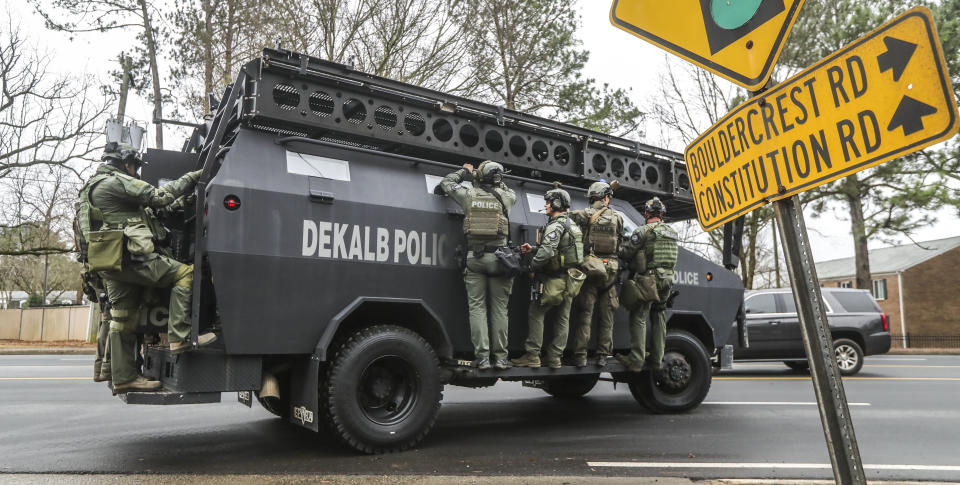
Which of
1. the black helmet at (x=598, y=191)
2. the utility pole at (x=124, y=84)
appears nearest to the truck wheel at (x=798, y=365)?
the black helmet at (x=598, y=191)

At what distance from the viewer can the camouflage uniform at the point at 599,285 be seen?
20.3 ft

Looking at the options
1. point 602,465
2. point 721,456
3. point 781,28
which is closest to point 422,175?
point 602,465

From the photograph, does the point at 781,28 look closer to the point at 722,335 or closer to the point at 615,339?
the point at 615,339

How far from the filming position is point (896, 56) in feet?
5.68

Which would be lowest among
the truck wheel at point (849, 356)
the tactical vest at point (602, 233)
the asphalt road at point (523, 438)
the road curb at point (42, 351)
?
the asphalt road at point (523, 438)

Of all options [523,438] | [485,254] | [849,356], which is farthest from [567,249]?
[849,356]

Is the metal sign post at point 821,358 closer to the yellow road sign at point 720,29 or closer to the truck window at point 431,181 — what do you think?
the yellow road sign at point 720,29

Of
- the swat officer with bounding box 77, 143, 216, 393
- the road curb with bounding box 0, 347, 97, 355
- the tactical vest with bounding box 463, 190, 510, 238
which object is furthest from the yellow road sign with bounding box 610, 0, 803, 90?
the road curb with bounding box 0, 347, 97, 355

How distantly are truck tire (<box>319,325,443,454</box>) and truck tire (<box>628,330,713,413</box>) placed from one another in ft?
9.61

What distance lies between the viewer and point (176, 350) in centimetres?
437

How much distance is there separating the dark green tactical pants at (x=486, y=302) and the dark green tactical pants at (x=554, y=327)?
14.7 inches

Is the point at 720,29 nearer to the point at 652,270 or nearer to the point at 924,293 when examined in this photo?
the point at 652,270

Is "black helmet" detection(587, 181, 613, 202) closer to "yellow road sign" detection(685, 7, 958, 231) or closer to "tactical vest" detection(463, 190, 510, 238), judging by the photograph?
"tactical vest" detection(463, 190, 510, 238)

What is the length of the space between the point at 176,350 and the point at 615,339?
422 cm
